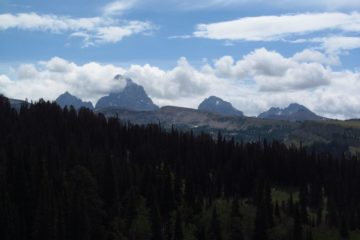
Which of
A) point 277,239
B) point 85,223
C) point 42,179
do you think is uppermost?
point 42,179

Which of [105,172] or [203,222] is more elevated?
[105,172]

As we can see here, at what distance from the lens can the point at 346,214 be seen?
174 m

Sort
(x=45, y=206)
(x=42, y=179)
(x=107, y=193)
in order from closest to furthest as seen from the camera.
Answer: (x=45, y=206), (x=42, y=179), (x=107, y=193)

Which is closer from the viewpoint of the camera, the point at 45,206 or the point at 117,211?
the point at 45,206

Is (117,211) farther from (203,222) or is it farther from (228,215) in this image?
(228,215)

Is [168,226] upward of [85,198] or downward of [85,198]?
downward

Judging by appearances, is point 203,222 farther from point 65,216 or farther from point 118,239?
point 65,216

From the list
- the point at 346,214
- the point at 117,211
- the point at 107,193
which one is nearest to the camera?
the point at 117,211

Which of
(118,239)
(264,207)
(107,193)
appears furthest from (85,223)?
(264,207)

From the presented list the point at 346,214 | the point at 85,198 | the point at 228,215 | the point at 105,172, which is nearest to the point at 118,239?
the point at 85,198

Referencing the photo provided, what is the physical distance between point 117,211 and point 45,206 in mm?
36329

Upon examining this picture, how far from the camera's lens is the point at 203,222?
14925 cm

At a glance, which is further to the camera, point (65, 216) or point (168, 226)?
point (168, 226)

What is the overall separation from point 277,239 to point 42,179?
69.6 metres
